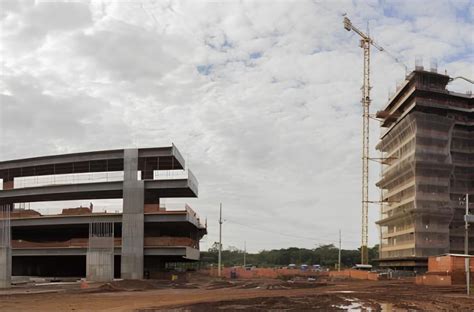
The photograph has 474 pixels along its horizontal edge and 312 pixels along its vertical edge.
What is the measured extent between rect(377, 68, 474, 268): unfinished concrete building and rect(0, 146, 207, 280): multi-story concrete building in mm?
47988

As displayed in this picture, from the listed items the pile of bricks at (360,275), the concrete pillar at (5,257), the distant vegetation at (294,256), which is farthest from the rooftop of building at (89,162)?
the distant vegetation at (294,256)

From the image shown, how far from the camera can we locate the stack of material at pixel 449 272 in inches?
2023

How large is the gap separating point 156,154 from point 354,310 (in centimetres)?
4172

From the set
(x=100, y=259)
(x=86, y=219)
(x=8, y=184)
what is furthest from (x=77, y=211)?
(x=8, y=184)

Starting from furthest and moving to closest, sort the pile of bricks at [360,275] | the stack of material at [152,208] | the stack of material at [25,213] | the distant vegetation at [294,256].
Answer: the distant vegetation at [294,256], the pile of bricks at [360,275], the stack of material at [25,213], the stack of material at [152,208]

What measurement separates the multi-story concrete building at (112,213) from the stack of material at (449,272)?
2694cm

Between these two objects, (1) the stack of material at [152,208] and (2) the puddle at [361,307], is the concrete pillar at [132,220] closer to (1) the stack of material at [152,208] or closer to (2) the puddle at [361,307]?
(1) the stack of material at [152,208]

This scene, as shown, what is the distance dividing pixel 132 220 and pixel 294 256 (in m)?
118

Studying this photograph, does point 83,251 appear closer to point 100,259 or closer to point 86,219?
point 86,219

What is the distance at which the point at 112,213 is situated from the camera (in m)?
66.1

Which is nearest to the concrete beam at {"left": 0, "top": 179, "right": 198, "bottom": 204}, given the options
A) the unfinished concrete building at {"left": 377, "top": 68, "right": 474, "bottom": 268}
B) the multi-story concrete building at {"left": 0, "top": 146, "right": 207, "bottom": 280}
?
the multi-story concrete building at {"left": 0, "top": 146, "right": 207, "bottom": 280}

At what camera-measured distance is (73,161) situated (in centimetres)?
6869

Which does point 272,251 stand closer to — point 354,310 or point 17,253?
point 17,253

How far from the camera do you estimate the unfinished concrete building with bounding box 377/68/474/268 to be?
102 metres
